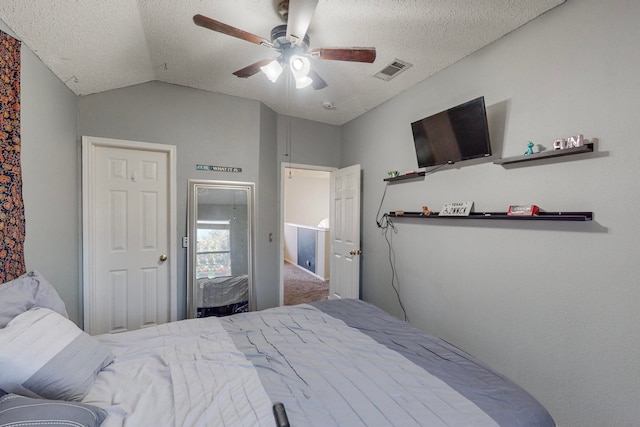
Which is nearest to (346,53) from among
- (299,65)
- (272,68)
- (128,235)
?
(299,65)

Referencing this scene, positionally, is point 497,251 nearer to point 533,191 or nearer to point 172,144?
point 533,191

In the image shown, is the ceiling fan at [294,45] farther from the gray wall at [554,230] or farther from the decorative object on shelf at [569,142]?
Answer: the decorative object on shelf at [569,142]

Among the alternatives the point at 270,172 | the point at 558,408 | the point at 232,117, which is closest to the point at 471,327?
the point at 558,408

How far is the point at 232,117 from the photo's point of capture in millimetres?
3209

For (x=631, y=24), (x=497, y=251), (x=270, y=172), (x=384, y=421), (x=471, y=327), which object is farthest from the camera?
(x=270, y=172)

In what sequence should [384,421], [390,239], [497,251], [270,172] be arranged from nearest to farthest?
[384,421] → [497,251] → [390,239] → [270,172]

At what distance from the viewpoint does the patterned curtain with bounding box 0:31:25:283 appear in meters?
1.47

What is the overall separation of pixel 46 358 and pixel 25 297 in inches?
16.9

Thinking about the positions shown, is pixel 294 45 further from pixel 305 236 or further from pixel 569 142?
pixel 305 236

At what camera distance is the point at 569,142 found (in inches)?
64.3

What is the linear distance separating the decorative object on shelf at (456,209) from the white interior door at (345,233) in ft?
3.84

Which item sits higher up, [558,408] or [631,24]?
[631,24]

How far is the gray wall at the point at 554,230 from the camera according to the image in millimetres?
1471

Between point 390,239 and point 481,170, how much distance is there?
3.98ft
